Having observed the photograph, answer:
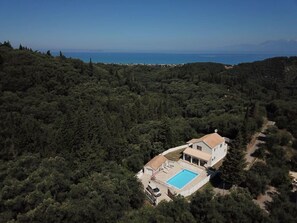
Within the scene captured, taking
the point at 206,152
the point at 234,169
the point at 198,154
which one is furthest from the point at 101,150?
the point at 234,169

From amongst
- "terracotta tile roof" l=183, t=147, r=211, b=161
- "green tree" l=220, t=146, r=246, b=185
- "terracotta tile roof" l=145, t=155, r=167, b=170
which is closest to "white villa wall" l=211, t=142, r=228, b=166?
"terracotta tile roof" l=183, t=147, r=211, b=161

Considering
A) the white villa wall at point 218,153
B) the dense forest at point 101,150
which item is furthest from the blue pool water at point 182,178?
the white villa wall at point 218,153

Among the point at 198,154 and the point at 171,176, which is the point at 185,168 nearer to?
the point at 198,154

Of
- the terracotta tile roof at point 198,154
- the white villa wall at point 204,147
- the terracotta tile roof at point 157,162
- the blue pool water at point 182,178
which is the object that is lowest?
the blue pool water at point 182,178

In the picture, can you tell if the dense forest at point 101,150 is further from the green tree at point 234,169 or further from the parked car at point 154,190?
the parked car at point 154,190

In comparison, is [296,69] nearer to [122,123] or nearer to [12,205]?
[122,123]

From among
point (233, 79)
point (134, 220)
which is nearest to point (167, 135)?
point (134, 220)
